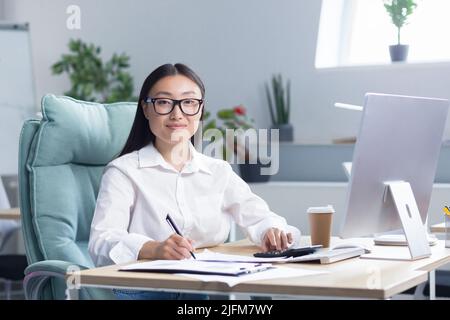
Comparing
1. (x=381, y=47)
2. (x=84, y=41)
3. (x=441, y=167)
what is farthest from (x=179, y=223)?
(x=84, y=41)

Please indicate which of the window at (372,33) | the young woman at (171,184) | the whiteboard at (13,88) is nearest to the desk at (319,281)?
the young woman at (171,184)

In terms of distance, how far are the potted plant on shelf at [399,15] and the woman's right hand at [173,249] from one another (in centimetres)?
275

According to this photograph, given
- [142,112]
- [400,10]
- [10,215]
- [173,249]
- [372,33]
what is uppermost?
[400,10]

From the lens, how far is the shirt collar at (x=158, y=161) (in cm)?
220

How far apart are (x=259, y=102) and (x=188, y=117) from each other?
97.8 inches

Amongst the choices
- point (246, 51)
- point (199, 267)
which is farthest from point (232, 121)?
point (199, 267)

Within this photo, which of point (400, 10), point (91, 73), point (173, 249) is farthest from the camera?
point (91, 73)

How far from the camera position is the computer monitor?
1867 mm

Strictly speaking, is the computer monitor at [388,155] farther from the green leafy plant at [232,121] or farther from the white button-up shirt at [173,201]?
the green leafy plant at [232,121]

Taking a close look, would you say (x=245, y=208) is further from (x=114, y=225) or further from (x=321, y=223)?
(x=114, y=225)

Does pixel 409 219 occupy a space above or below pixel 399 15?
below

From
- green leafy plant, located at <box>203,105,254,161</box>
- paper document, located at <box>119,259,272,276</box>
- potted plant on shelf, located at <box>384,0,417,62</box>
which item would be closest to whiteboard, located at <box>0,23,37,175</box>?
green leafy plant, located at <box>203,105,254,161</box>

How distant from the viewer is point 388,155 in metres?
1.95

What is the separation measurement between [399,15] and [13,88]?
2286 mm
